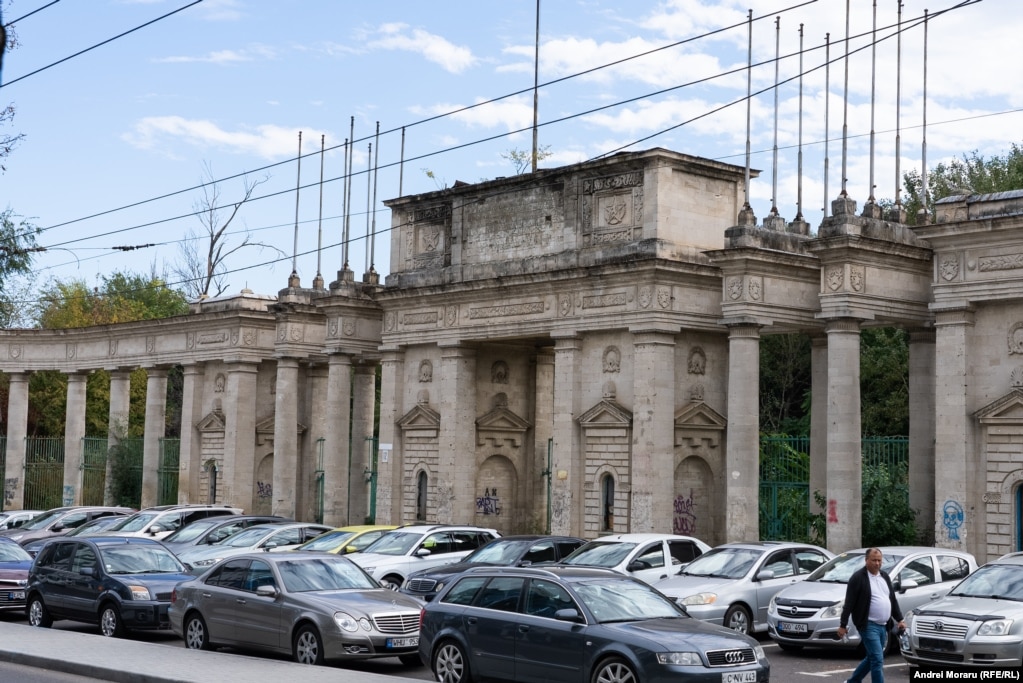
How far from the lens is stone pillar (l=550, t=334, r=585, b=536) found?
33.0 meters

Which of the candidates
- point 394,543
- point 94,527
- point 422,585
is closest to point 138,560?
point 422,585

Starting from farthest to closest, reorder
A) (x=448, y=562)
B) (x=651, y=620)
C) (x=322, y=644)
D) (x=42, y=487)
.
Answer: (x=42, y=487) → (x=448, y=562) → (x=322, y=644) → (x=651, y=620)

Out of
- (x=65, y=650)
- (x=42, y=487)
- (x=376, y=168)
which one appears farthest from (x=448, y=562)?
(x=42, y=487)

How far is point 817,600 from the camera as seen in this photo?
1888 cm

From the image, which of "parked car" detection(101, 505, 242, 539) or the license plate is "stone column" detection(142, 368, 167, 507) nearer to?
"parked car" detection(101, 505, 242, 539)

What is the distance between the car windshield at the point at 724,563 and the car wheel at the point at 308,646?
23.2ft

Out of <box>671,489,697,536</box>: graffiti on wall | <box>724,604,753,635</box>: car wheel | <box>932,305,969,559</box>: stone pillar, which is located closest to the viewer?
<box>724,604,753,635</box>: car wheel

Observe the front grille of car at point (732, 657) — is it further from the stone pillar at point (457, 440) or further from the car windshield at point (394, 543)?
the stone pillar at point (457, 440)

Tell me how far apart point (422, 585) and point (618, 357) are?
11.7m

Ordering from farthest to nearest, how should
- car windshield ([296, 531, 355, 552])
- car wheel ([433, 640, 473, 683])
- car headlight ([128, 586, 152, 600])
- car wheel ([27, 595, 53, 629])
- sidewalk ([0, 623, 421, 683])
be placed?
car windshield ([296, 531, 355, 552]), car wheel ([27, 595, 53, 629]), car headlight ([128, 586, 152, 600]), car wheel ([433, 640, 473, 683]), sidewalk ([0, 623, 421, 683])

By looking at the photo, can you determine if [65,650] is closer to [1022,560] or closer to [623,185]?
[1022,560]

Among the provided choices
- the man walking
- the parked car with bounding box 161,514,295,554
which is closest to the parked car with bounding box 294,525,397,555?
the parked car with bounding box 161,514,295,554

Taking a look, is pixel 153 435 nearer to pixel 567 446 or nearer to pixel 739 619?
pixel 567 446

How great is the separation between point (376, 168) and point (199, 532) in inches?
552
